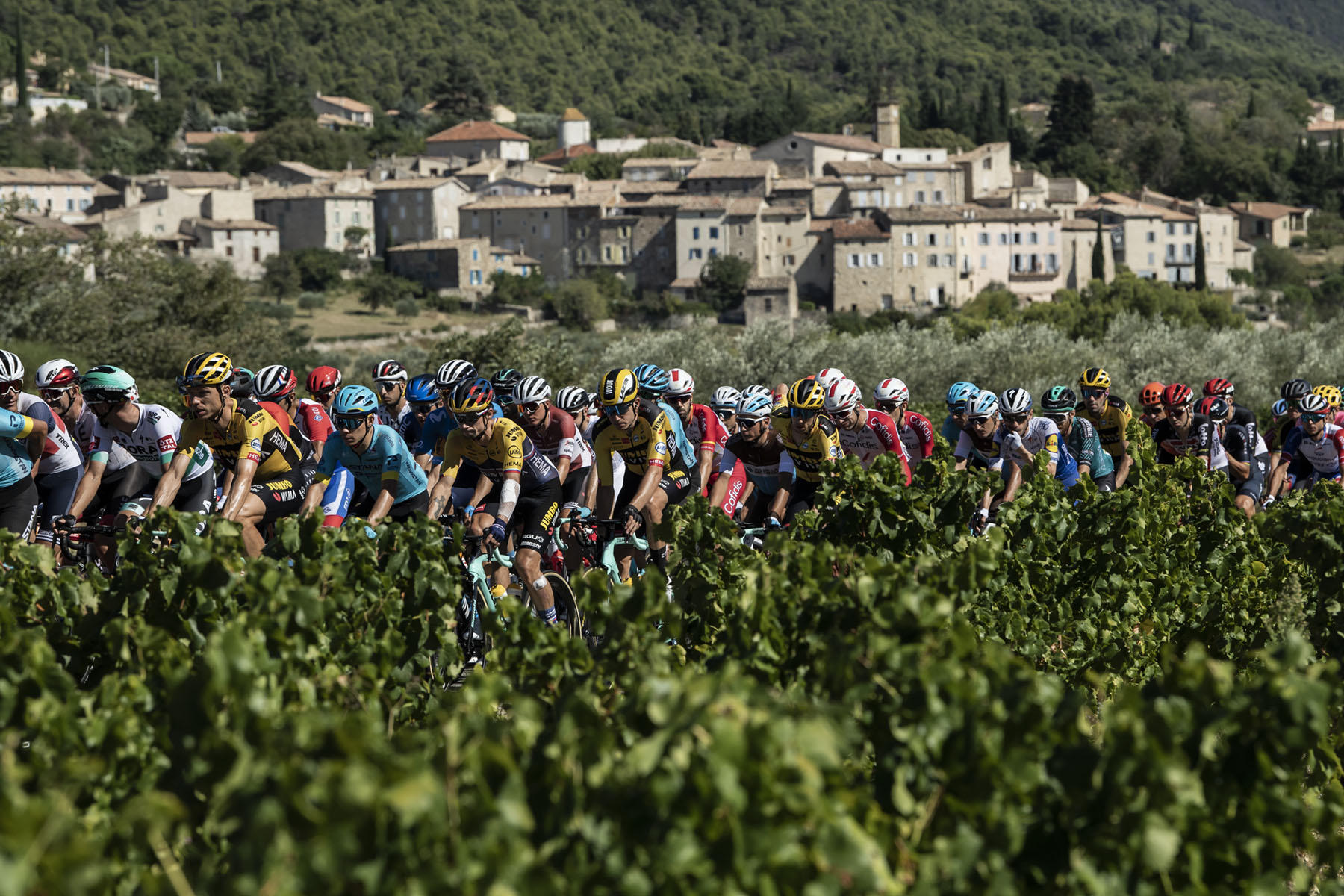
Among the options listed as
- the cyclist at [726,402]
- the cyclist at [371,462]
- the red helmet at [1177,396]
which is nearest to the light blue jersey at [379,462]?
the cyclist at [371,462]

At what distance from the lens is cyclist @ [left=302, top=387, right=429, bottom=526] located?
32.0 feet

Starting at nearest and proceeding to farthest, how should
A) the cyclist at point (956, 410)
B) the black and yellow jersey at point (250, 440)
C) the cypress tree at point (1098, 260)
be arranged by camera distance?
the black and yellow jersey at point (250, 440)
the cyclist at point (956, 410)
the cypress tree at point (1098, 260)

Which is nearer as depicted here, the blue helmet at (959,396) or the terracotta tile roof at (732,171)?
the blue helmet at (959,396)

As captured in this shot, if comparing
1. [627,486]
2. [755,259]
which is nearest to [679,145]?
[755,259]

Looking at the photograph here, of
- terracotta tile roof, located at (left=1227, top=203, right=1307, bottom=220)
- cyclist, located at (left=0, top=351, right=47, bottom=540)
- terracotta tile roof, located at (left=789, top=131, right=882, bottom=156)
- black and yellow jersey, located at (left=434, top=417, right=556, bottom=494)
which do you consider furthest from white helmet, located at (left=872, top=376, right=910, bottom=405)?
terracotta tile roof, located at (left=1227, top=203, right=1307, bottom=220)

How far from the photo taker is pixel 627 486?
11500 millimetres

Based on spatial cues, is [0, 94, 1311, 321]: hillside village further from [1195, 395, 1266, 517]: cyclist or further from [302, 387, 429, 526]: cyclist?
[302, 387, 429, 526]: cyclist

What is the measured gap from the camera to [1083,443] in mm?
12352

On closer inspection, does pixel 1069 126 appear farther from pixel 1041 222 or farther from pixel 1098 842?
pixel 1098 842

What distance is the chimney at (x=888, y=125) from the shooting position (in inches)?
5704

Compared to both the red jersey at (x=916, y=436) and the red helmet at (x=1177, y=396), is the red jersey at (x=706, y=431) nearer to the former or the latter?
the red jersey at (x=916, y=436)

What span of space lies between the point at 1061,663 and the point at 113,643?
5.94m

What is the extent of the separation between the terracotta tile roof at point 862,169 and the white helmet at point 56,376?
373 ft

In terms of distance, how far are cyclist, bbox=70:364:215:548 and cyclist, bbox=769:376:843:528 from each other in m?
3.87
